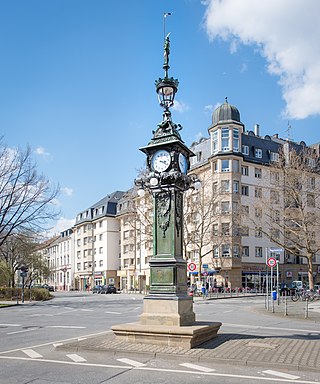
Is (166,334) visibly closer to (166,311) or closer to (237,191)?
(166,311)

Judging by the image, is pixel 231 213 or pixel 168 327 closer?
pixel 168 327

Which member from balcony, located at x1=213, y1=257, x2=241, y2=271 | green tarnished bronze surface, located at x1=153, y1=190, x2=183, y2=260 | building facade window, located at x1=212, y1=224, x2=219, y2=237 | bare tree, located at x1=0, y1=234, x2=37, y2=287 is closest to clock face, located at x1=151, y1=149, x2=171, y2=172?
green tarnished bronze surface, located at x1=153, y1=190, x2=183, y2=260

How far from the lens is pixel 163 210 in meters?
11.8

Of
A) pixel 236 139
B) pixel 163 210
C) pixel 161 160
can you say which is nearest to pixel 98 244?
pixel 236 139

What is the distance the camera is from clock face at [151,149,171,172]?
12.0 meters

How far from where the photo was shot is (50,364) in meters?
9.01

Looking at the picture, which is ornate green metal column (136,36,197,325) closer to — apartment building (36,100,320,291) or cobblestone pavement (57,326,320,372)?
cobblestone pavement (57,326,320,372)

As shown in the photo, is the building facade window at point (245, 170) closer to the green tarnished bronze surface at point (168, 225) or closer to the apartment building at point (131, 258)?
the apartment building at point (131, 258)

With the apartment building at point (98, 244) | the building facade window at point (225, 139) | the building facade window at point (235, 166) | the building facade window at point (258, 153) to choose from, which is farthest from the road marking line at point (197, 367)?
the apartment building at point (98, 244)

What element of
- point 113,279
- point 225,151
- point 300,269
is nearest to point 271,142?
point 225,151

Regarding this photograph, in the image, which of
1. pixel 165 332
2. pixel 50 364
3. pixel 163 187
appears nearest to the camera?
pixel 50 364

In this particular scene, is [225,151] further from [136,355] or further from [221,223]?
[136,355]

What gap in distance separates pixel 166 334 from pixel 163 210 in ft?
10.4

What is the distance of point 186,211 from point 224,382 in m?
38.3
